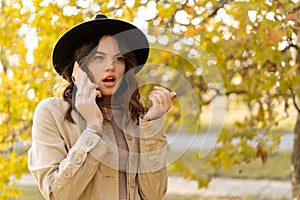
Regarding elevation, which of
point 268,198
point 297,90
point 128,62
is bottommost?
point 268,198

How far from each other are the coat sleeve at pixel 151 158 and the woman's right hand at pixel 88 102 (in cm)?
16

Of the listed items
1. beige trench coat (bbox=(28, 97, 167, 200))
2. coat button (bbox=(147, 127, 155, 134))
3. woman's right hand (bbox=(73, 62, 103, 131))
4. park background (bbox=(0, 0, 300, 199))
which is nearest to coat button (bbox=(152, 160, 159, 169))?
beige trench coat (bbox=(28, 97, 167, 200))

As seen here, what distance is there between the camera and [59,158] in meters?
2.05

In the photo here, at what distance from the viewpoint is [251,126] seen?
4543 mm

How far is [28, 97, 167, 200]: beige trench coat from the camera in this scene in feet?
6.60

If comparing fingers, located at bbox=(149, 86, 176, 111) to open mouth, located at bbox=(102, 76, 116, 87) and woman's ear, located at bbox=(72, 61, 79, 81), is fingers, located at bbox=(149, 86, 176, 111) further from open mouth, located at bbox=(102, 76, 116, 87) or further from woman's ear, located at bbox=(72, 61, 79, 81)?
woman's ear, located at bbox=(72, 61, 79, 81)

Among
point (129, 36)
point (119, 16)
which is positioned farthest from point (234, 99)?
point (129, 36)

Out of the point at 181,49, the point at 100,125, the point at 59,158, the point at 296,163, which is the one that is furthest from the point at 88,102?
the point at 296,163

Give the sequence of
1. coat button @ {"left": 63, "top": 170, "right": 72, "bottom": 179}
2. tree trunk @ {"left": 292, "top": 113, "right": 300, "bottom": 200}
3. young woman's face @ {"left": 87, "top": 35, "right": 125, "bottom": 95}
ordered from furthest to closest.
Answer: tree trunk @ {"left": 292, "top": 113, "right": 300, "bottom": 200}
young woman's face @ {"left": 87, "top": 35, "right": 125, "bottom": 95}
coat button @ {"left": 63, "top": 170, "right": 72, "bottom": 179}

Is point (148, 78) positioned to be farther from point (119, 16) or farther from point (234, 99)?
point (234, 99)

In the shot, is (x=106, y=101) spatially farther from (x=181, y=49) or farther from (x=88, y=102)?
(x=181, y=49)

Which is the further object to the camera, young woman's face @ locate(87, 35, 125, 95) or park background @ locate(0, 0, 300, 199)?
park background @ locate(0, 0, 300, 199)

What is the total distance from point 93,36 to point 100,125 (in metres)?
0.31

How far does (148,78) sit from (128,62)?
0.59 metres
